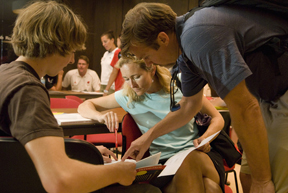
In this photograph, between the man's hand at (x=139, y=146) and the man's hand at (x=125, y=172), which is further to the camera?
the man's hand at (x=139, y=146)

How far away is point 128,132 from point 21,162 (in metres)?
0.94

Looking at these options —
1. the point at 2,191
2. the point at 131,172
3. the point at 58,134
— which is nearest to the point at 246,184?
the point at 131,172

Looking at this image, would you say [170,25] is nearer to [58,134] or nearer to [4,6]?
[58,134]

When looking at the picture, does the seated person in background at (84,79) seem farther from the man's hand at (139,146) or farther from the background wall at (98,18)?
the man's hand at (139,146)

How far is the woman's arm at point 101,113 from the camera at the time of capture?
67.1 inches

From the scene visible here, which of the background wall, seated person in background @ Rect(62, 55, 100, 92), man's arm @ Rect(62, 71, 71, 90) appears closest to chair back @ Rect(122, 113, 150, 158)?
seated person in background @ Rect(62, 55, 100, 92)

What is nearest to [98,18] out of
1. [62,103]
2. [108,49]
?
[108,49]

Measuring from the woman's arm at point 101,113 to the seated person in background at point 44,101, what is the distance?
757mm

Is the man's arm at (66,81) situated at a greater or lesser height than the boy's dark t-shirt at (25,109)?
lesser

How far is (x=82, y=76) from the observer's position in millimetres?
5984

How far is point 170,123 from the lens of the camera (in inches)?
59.9

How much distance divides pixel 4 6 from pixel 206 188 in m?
7.00

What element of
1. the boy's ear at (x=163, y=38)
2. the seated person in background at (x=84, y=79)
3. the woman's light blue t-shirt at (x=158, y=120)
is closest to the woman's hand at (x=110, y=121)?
the woman's light blue t-shirt at (x=158, y=120)

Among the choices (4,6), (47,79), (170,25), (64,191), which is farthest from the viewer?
Result: (4,6)
